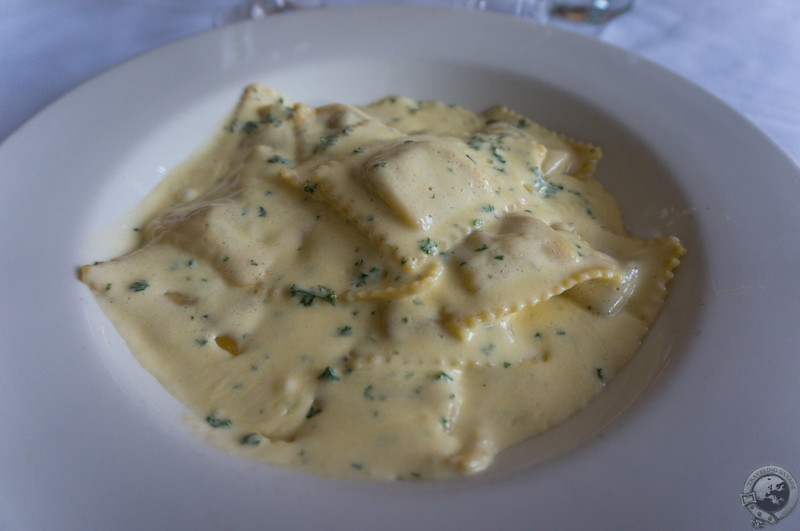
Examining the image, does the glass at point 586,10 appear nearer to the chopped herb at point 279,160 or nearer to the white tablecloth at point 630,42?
the white tablecloth at point 630,42

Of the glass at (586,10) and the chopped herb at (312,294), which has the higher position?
the glass at (586,10)

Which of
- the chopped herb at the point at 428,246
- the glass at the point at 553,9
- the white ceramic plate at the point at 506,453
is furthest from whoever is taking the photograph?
the glass at the point at 553,9

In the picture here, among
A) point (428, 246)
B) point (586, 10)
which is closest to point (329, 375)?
point (428, 246)

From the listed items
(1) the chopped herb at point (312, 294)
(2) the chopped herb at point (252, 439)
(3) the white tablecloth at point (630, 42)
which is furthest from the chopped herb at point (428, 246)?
(3) the white tablecloth at point (630, 42)

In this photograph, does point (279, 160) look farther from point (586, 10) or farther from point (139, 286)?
point (586, 10)

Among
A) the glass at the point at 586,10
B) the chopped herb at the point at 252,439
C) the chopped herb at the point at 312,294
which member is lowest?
the chopped herb at the point at 252,439

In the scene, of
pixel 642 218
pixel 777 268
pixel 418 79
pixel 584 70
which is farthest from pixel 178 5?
pixel 777 268

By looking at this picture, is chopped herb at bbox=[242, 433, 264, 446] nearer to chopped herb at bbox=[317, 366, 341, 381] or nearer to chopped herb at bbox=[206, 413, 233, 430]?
chopped herb at bbox=[206, 413, 233, 430]
